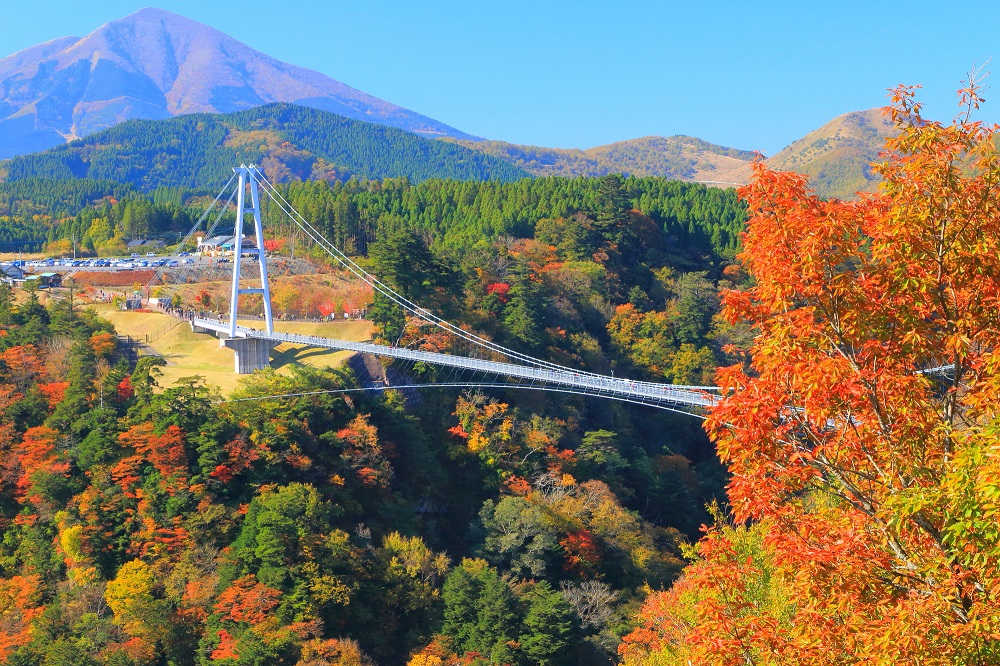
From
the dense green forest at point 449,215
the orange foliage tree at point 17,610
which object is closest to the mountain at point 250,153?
the dense green forest at point 449,215

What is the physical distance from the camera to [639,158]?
14788 cm

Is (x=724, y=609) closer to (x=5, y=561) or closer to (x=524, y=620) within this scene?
(x=524, y=620)

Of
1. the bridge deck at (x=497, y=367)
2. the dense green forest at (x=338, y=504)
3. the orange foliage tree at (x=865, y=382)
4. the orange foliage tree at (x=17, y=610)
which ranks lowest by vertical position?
the orange foliage tree at (x=17, y=610)

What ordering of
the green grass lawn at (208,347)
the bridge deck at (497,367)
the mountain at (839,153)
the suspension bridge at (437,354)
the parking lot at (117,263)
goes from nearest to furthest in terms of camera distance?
the bridge deck at (497,367) < the suspension bridge at (437,354) < the green grass lawn at (208,347) < the parking lot at (117,263) < the mountain at (839,153)

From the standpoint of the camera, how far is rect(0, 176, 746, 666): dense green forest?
57.5 feet

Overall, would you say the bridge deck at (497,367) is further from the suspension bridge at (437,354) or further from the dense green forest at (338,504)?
the dense green forest at (338,504)

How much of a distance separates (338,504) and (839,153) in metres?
91.5

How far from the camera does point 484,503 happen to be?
2281cm

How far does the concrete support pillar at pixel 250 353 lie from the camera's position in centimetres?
2534

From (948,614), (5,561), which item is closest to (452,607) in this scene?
(5,561)

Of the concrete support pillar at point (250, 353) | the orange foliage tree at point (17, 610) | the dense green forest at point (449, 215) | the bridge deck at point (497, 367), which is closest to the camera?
the orange foliage tree at point (17, 610)

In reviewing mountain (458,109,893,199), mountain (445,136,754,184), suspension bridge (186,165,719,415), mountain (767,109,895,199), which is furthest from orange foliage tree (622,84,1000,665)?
mountain (445,136,754,184)

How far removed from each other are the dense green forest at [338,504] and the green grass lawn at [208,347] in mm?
1269

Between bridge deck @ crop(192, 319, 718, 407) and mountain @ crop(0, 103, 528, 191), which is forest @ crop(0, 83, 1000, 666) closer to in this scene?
bridge deck @ crop(192, 319, 718, 407)
